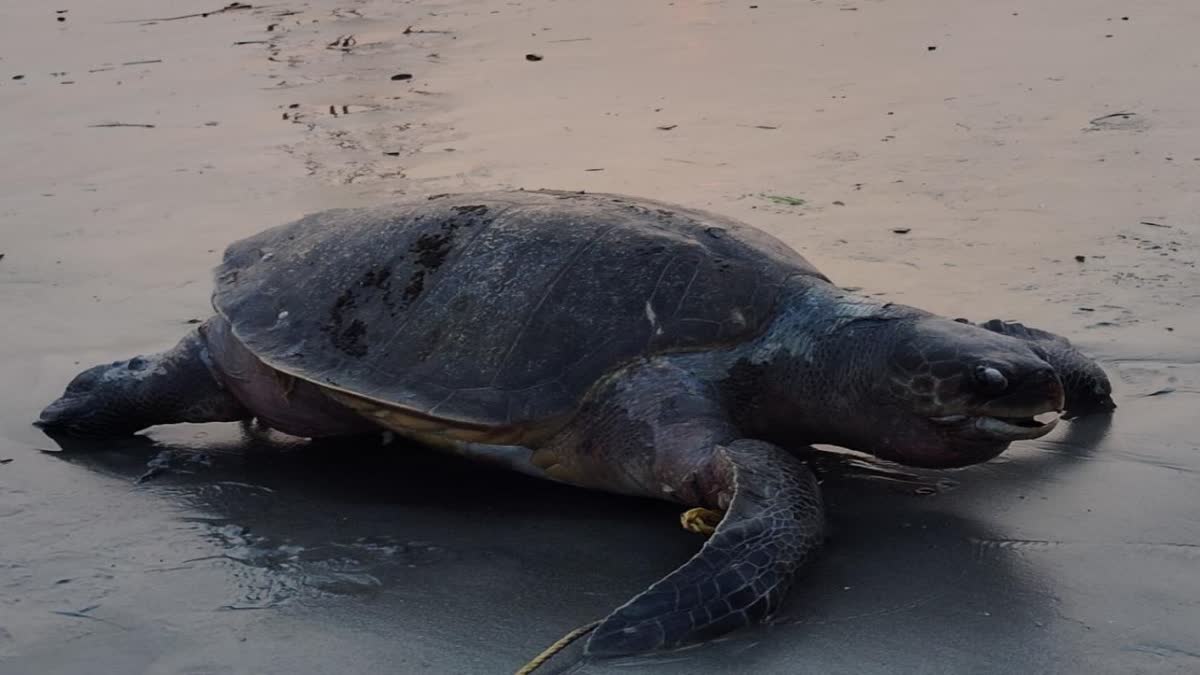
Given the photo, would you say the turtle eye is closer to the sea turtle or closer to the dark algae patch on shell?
the sea turtle

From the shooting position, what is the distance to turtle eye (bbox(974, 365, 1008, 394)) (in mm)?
3135

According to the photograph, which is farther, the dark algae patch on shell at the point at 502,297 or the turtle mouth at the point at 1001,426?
the dark algae patch on shell at the point at 502,297

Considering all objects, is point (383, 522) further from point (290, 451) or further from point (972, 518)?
point (972, 518)

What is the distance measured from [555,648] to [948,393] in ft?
3.77

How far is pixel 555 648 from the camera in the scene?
8.89 feet

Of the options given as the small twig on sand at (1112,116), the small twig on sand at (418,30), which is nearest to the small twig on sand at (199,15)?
the small twig on sand at (418,30)

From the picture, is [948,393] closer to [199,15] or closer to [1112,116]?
[1112,116]

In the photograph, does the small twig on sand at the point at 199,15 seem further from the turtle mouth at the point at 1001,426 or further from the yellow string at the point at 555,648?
the yellow string at the point at 555,648

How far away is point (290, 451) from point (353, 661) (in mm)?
1365

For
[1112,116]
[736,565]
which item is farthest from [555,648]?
[1112,116]

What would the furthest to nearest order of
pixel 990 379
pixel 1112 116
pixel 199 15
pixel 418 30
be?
1. pixel 199 15
2. pixel 418 30
3. pixel 1112 116
4. pixel 990 379

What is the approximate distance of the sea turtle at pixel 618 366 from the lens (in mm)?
3217

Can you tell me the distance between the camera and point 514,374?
3533 mm

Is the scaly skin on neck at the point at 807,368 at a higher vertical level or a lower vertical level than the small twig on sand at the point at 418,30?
higher
